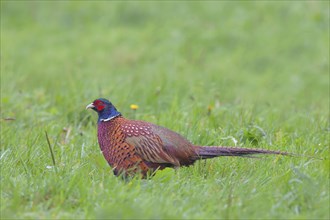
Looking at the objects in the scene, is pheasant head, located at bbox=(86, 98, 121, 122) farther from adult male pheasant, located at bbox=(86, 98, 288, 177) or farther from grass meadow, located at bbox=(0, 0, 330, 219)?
grass meadow, located at bbox=(0, 0, 330, 219)

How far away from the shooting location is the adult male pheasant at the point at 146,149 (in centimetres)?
521

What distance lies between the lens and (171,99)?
26.5ft

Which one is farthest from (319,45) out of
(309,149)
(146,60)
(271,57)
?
(309,149)

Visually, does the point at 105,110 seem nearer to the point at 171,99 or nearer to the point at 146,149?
the point at 146,149

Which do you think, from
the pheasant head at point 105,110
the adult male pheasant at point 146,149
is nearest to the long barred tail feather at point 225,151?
the adult male pheasant at point 146,149

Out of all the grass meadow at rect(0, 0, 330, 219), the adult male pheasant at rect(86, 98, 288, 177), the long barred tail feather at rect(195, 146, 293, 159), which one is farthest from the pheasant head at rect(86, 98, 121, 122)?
the long barred tail feather at rect(195, 146, 293, 159)

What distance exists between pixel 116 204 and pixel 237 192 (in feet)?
2.44

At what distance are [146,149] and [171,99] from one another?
2.87m

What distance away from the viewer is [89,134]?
6.74 metres

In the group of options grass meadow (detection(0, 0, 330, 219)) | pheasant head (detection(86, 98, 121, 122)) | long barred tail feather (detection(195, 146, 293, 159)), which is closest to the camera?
grass meadow (detection(0, 0, 330, 219))

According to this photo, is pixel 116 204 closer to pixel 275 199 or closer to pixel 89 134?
pixel 275 199

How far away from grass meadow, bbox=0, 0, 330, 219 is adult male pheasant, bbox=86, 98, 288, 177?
100 mm

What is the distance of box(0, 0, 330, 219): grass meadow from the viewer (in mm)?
4434

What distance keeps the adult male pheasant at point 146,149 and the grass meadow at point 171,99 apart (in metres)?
0.10
